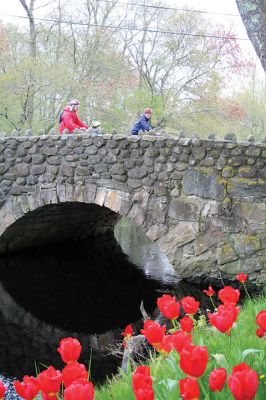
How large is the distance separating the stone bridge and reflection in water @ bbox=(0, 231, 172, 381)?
1.12 metres

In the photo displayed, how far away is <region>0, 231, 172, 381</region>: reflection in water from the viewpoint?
18.4 ft

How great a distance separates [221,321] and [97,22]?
1602 cm

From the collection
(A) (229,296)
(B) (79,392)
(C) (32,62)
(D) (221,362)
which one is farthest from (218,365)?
(C) (32,62)

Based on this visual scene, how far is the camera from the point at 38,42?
15734 millimetres

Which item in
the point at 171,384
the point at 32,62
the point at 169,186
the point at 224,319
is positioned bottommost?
the point at 171,384

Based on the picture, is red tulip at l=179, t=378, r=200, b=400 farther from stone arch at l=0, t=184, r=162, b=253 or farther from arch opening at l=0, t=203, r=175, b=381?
stone arch at l=0, t=184, r=162, b=253

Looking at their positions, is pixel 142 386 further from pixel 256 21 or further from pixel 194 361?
pixel 256 21

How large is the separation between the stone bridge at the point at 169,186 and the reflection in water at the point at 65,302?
1121mm

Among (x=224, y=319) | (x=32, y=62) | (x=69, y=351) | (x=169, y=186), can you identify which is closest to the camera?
(x=69, y=351)

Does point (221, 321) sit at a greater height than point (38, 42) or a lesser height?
lesser

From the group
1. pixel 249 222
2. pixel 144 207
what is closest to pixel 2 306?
pixel 144 207

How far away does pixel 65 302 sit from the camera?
297 inches

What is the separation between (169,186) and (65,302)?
2.41m

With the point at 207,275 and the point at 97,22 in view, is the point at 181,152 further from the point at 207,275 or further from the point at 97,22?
the point at 97,22
